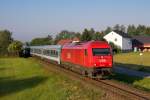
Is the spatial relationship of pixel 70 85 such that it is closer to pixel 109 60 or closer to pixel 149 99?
pixel 109 60

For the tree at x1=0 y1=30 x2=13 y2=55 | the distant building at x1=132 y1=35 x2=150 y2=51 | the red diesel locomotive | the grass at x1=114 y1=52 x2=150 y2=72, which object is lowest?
the grass at x1=114 y1=52 x2=150 y2=72

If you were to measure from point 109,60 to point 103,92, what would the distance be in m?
7.11

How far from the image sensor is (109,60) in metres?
28.0

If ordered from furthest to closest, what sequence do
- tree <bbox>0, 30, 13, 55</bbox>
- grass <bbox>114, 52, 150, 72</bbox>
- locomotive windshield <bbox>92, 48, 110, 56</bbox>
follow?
tree <bbox>0, 30, 13, 55</bbox>, grass <bbox>114, 52, 150, 72</bbox>, locomotive windshield <bbox>92, 48, 110, 56</bbox>

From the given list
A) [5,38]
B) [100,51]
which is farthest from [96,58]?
[5,38]

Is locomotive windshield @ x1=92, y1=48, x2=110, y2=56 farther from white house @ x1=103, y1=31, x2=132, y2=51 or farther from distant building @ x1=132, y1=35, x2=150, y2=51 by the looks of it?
distant building @ x1=132, y1=35, x2=150, y2=51

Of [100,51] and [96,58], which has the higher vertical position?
[100,51]

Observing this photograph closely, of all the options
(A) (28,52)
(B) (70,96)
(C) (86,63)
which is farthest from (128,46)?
(B) (70,96)

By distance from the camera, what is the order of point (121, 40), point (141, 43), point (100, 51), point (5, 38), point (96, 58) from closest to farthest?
point (96, 58) < point (100, 51) < point (121, 40) < point (141, 43) < point (5, 38)

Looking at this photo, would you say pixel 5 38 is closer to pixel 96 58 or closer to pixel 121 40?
pixel 121 40

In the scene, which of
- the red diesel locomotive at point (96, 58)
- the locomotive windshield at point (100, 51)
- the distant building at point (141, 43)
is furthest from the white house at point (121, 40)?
the locomotive windshield at point (100, 51)

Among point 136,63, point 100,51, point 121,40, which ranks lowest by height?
point 136,63

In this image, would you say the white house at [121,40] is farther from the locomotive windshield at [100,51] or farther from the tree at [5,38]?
the locomotive windshield at [100,51]

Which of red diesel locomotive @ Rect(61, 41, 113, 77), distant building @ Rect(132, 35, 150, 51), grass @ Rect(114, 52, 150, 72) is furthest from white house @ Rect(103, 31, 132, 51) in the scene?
red diesel locomotive @ Rect(61, 41, 113, 77)
